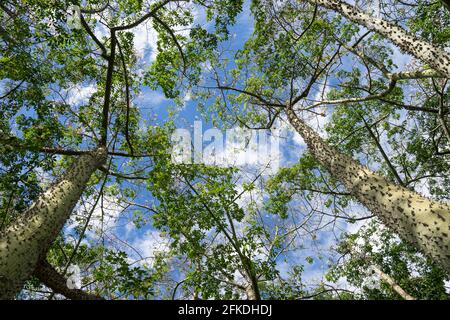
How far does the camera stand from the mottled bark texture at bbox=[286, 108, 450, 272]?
3238 mm

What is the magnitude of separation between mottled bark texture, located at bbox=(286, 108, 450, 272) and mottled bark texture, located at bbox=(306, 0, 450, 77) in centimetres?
183

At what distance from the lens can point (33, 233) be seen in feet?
13.0

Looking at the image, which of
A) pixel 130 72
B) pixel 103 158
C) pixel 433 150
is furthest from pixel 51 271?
pixel 433 150

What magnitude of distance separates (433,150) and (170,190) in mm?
8455

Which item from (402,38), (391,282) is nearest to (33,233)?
(402,38)

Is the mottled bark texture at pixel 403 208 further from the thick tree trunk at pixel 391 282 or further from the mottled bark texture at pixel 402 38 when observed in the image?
the thick tree trunk at pixel 391 282

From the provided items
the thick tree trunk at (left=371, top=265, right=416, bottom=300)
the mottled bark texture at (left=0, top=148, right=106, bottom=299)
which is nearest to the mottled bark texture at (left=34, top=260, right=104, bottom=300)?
the mottled bark texture at (left=0, top=148, right=106, bottom=299)

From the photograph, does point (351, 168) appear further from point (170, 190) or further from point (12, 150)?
point (12, 150)

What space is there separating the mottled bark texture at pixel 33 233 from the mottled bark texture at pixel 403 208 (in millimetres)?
4412

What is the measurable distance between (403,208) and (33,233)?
4.60 m

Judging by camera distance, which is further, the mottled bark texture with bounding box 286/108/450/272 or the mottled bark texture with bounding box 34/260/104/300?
the mottled bark texture with bounding box 34/260/104/300

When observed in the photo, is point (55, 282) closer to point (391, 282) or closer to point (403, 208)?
point (403, 208)

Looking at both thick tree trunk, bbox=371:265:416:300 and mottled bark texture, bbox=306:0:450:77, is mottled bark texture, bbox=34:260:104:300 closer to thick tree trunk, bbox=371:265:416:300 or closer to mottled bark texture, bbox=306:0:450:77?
mottled bark texture, bbox=306:0:450:77

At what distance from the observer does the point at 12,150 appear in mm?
5117
